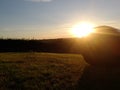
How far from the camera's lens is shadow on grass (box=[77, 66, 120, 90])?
33.5ft

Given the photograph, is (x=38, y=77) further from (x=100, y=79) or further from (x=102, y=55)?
(x=102, y=55)

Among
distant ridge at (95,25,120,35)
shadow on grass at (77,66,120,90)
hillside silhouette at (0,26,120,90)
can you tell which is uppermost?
distant ridge at (95,25,120,35)

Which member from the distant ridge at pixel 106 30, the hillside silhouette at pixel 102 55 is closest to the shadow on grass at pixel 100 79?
the hillside silhouette at pixel 102 55

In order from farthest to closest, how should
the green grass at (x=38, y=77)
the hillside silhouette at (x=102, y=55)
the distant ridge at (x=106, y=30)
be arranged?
the distant ridge at (x=106, y=30) < the hillside silhouette at (x=102, y=55) < the green grass at (x=38, y=77)

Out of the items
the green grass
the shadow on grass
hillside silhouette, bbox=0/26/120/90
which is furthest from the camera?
hillside silhouette, bbox=0/26/120/90

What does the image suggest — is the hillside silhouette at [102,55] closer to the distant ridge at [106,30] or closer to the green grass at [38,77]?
the distant ridge at [106,30]

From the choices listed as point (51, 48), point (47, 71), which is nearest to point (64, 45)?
point (51, 48)

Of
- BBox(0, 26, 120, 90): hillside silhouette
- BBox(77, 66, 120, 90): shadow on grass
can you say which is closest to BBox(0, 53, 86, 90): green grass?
BBox(77, 66, 120, 90): shadow on grass

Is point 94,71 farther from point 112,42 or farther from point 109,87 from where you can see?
point 109,87

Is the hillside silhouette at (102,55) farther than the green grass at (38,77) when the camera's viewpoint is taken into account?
Yes

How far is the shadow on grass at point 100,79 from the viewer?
402 inches

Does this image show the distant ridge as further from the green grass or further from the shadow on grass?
the green grass

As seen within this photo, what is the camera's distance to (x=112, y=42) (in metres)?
13.7

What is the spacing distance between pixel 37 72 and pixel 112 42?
3993mm
